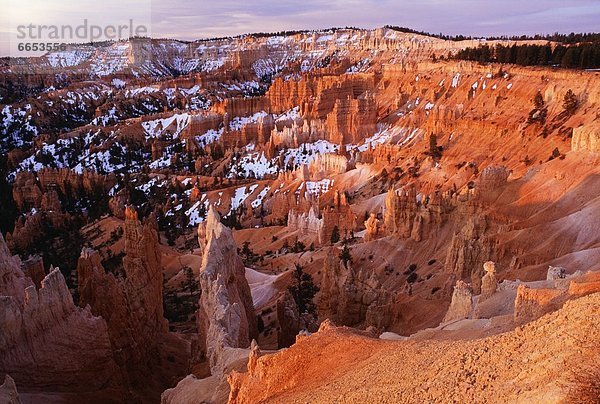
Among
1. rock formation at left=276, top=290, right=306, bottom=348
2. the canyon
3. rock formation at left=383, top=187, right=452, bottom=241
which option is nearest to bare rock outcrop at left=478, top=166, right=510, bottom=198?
the canyon

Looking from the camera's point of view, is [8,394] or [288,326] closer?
[8,394]

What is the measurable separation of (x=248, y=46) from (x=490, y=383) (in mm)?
177565

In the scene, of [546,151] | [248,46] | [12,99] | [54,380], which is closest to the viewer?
[54,380]

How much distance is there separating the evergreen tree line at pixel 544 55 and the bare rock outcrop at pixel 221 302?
49.4 m

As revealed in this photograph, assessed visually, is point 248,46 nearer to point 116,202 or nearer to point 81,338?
point 116,202

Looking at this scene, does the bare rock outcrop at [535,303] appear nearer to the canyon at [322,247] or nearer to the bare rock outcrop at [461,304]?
the canyon at [322,247]

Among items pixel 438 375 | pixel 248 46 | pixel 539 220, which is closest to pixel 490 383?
pixel 438 375

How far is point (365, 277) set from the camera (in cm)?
2598

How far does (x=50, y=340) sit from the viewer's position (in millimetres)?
16359

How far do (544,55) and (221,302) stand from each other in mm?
60764

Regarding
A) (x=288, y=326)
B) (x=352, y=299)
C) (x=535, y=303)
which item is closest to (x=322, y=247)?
(x=352, y=299)

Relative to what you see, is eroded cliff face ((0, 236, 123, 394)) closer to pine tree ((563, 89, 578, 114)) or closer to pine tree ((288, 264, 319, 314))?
pine tree ((288, 264, 319, 314))

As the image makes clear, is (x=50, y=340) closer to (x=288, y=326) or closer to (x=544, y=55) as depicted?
(x=288, y=326)

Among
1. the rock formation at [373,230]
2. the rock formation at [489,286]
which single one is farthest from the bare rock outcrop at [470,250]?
the rock formation at [373,230]
